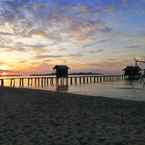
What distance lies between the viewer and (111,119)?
468 inches

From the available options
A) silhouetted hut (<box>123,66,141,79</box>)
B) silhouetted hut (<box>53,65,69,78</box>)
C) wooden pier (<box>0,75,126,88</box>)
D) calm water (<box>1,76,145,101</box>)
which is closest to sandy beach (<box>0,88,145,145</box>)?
calm water (<box>1,76,145,101</box>)

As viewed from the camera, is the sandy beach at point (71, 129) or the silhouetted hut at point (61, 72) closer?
the sandy beach at point (71, 129)

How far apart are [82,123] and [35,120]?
1997 millimetres

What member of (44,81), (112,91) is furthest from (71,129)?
(44,81)

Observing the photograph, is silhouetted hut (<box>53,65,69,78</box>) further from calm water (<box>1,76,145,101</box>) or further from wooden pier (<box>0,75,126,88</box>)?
calm water (<box>1,76,145,101</box>)

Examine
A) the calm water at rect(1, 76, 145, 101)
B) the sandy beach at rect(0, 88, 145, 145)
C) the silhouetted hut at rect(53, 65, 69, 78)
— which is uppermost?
the silhouetted hut at rect(53, 65, 69, 78)

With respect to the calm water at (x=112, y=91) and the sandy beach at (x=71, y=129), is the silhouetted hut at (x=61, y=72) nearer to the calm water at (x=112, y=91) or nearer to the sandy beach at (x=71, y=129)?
the calm water at (x=112, y=91)

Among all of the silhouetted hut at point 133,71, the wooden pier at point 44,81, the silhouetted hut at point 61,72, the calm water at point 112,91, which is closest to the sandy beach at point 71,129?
the calm water at point 112,91

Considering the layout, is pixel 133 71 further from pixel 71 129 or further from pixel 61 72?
pixel 71 129

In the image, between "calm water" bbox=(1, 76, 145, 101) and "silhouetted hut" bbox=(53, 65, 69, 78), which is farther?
"silhouetted hut" bbox=(53, 65, 69, 78)

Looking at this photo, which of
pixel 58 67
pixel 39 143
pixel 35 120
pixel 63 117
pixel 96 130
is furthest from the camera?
pixel 58 67

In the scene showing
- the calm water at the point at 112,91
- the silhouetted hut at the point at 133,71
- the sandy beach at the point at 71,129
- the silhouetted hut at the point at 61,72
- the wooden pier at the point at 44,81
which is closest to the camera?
the sandy beach at the point at 71,129

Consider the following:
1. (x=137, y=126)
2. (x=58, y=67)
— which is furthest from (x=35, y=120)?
(x=58, y=67)

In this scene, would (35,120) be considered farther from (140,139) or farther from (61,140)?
(140,139)
